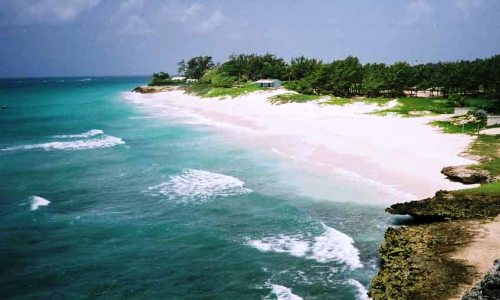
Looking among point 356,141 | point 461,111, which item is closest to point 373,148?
point 356,141

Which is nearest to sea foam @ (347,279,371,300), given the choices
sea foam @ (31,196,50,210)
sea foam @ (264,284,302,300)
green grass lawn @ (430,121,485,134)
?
sea foam @ (264,284,302,300)

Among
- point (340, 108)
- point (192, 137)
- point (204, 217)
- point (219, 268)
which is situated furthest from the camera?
point (340, 108)

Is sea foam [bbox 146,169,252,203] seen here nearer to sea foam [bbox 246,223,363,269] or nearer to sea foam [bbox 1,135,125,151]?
sea foam [bbox 246,223,363,269]

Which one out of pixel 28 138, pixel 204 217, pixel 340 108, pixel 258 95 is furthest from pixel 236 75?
pixel 204 217

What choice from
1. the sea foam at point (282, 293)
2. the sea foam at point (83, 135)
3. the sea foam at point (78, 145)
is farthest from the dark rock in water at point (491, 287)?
the sea foam at point (83, 135)

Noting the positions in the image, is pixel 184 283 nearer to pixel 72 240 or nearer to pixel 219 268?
pixel 219 268

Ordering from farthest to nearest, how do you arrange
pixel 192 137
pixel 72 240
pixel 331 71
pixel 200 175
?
pixel 331 71 < pixel 192 137 < pixel 200 175 < pixel 72 240
